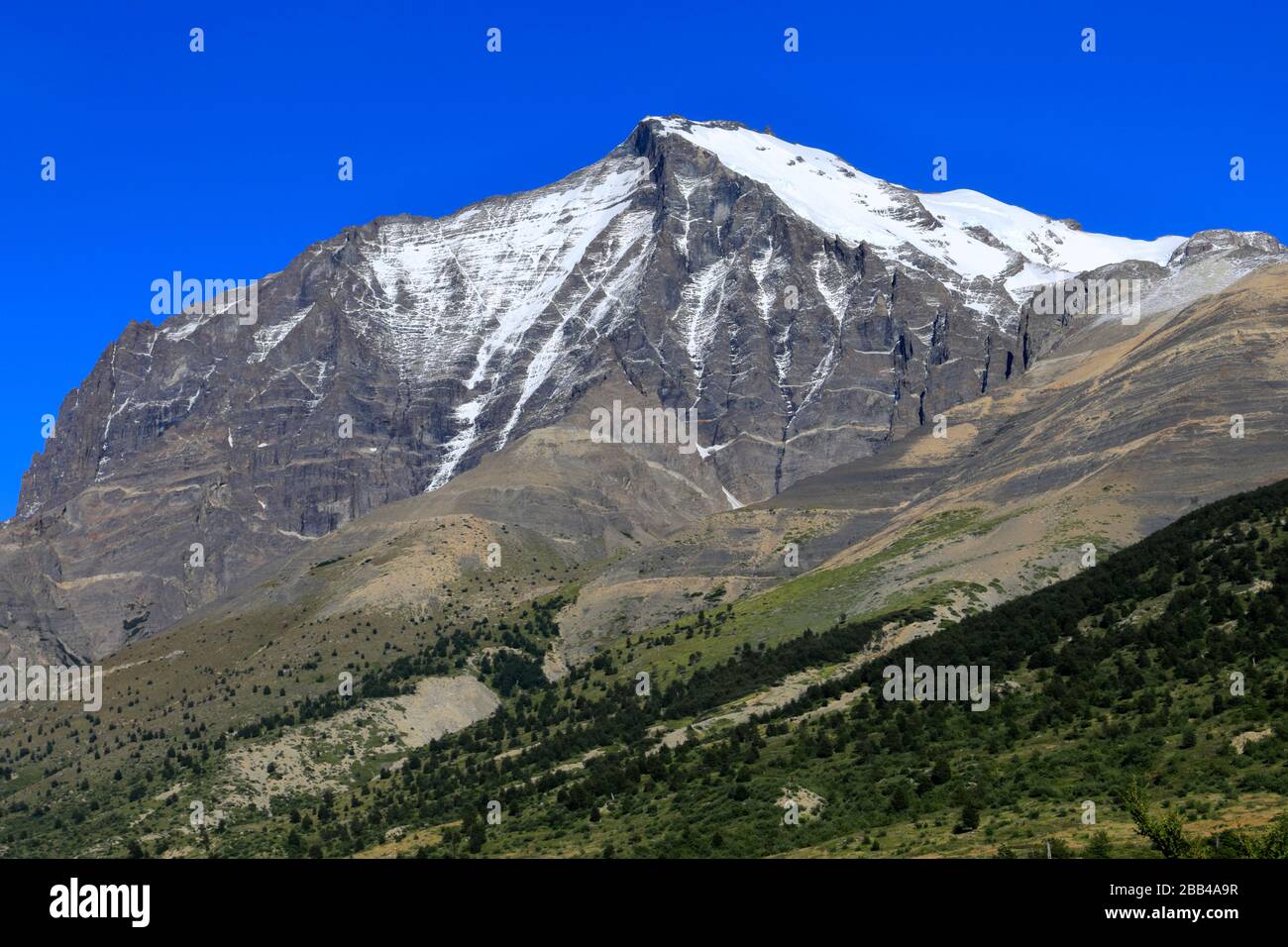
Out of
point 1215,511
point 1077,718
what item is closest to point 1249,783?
point 1077,718

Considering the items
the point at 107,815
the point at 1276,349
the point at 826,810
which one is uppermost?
the point at 1276,349

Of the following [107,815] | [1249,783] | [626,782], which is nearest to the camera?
[1249,783]

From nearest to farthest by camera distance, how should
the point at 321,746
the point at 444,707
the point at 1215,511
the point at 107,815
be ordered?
the point at 1215,511
the point at 107,815
the point at 321,746
the point at 444,707

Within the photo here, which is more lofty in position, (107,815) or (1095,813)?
(1095,813)

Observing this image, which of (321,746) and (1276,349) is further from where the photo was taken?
(1276,349)

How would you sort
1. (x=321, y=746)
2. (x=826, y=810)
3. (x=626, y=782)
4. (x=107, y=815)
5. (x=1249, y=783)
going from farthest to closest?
(x=321, y=746), (x=107, y=815), (x=626, y=782), (x=826, y=810), (x=1249, y=783)
